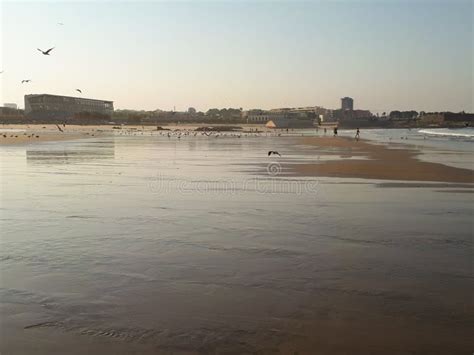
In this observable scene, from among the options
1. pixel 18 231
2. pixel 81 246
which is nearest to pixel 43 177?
pixel 18 231

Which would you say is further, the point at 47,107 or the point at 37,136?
the point at 47,107

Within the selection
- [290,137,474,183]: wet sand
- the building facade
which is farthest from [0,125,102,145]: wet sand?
the building facade

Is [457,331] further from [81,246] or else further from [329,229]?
[81,246]

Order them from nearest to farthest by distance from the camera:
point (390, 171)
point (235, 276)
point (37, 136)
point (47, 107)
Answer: point (235, 276)
point (390, 171)
point (37, 136)
point (47, 107)

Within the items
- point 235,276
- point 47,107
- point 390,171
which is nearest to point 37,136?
point 390,171

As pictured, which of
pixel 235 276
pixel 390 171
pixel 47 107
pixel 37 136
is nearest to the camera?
pixel 235 276

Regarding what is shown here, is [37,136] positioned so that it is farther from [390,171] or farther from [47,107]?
[47,107]

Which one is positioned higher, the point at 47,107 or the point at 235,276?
the point at 47,107

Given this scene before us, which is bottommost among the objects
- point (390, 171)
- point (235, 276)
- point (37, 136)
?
point (235, 276)

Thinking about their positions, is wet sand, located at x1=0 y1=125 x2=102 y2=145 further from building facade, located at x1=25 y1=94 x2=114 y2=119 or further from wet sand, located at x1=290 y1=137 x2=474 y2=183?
building facade, located at x1=25 y1=94 x2=114 y2=119

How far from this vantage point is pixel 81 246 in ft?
25.0

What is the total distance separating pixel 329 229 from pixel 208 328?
A: 4.80 meters

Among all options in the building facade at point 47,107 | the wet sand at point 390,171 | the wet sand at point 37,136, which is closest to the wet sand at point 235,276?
the wet sand at point 390,171

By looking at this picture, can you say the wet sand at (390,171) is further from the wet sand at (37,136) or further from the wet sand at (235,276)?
the wet sand at (37,136)
